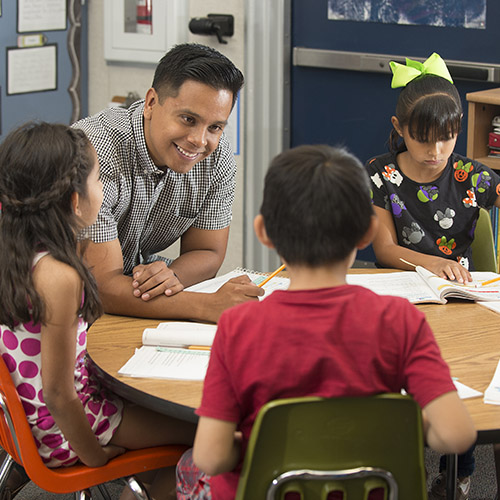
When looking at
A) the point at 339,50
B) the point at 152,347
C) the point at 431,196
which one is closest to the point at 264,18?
the point at 339,50

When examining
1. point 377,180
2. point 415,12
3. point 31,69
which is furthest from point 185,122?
point 31,69

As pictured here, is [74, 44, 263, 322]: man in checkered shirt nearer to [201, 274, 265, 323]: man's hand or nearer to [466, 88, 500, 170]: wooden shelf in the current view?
[201, 274, 265, 323]: man's hand

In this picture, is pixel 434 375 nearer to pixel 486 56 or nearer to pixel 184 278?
pixel 184 278

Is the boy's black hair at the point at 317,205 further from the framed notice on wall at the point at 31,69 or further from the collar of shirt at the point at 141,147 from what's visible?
the framed notice on wall at the point at 31,69

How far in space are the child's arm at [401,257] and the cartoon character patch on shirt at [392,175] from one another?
94mm

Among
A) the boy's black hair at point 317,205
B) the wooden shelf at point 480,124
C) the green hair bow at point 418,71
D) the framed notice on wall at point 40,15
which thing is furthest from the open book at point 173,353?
the framed notice on wall at point 40,15

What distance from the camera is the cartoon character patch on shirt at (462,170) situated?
244 centimetres

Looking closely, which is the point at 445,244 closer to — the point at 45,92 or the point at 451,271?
the point at 451,271

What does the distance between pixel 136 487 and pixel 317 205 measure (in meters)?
0.79

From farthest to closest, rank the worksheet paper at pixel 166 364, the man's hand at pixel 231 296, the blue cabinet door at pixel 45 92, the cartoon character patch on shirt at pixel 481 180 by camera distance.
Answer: the blue cabinet door at pixel 45 92 → the cartoon character patch on shirt at pixel 481 180 → the man's hand at pixel 231 296 → the worksheet paper at pixel 166 364

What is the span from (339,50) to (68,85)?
1331 millimetres

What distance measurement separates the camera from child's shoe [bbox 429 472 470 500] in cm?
212

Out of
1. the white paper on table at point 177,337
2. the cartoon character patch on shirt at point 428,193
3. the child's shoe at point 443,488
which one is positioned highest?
the cartoon character patch on shirt at point 428,193

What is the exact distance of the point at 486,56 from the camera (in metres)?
3.27
